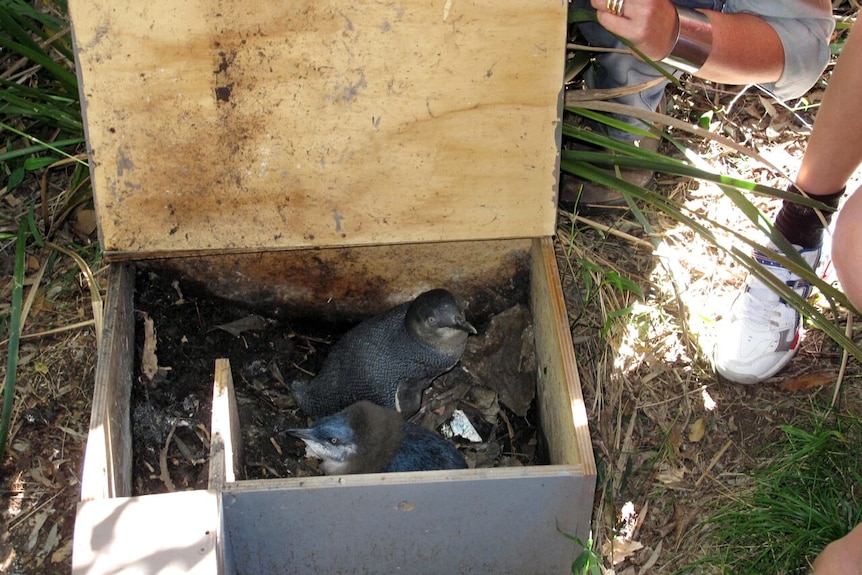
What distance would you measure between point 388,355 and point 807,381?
1.49 metres

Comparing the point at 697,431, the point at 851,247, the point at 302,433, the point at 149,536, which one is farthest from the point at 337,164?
the point at 697,431

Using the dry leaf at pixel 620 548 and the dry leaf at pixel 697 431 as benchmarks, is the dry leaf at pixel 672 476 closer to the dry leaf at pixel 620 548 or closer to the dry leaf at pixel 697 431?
the dry leaf at pixel 697 431

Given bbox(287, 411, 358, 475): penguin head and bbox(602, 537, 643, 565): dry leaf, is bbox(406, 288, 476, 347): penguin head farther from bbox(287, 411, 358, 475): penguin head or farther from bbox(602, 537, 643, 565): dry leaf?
bbox(602, 537, 643, 565): dry leaf

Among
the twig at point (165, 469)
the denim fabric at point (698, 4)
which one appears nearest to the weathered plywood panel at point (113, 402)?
the twig at point (165, 469)

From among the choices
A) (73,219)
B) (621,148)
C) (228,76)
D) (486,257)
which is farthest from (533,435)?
(73,219)

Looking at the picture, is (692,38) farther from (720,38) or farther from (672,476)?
(672,476)

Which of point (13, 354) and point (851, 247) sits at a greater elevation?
point (851, 247)

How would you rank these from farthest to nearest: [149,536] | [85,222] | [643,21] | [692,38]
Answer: [85,222] < [692,38] < [643,21] < [149,536]

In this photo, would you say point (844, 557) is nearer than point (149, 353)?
Yes

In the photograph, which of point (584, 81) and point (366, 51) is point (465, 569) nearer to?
point (366, 51)

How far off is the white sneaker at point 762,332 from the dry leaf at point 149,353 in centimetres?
195

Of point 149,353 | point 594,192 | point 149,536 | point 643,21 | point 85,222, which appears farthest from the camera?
point 594,192

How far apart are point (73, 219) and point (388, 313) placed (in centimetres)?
135

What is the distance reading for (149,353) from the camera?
109 inches
